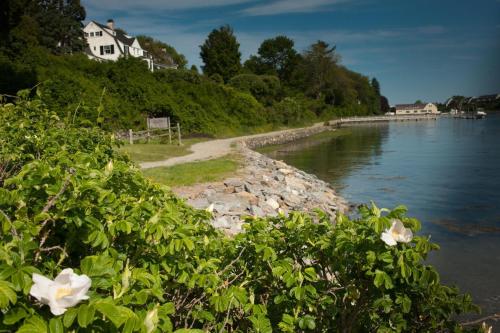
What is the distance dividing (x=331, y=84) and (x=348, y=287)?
91074 mm

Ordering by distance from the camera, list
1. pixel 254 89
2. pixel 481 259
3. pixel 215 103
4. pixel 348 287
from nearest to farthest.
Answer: pixel 348 287
pixel 481 259
pixel 215 103
pixel 254 89

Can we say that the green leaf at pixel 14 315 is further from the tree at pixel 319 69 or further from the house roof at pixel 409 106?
the house roof at pixel 409 106

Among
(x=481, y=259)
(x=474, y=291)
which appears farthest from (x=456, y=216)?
(x=474, y=291)

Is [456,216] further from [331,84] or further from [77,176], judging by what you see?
[331,84]

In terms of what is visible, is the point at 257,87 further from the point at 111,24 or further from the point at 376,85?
the point at 376,85

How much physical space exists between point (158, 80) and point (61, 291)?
1480 inches

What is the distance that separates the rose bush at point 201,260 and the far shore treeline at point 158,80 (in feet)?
8.39

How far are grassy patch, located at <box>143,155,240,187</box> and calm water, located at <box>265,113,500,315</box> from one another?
4.90 m

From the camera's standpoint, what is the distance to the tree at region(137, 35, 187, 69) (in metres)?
85.8

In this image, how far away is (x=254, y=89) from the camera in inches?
2338

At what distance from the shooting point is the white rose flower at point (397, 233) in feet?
7.60

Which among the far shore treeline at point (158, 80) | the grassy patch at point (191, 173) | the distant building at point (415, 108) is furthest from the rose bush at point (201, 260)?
the distant building at point (415, 108)

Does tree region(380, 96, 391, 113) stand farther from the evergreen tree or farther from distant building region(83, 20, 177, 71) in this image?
distant building region(83, 20, 177, 71)

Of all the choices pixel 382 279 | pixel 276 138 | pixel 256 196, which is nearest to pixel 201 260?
pixel 382 279
